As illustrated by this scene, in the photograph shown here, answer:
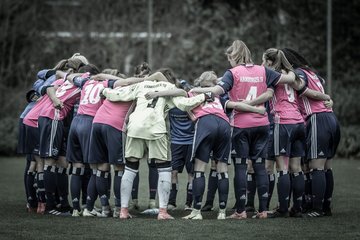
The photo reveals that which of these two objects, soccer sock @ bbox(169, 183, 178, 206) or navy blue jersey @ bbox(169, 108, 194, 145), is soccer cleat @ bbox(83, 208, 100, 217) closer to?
soccer sock @ bbox(169, 183, 178, 206)

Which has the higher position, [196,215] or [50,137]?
[50,137]

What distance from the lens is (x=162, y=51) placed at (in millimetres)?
29906

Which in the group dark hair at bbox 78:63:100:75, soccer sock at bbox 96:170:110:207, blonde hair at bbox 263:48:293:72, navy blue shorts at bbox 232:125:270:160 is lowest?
soccer sock at bbox 96:170:110:207

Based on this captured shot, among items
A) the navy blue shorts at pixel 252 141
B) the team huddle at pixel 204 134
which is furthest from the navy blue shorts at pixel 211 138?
the navy blue shorts at pixel 252 141

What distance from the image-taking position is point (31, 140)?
41.8 ft

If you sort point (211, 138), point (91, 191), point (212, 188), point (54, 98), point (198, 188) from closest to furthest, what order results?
1. point (198, 188)
2. point (211, 138)
3. point (91, 191)
4. point (54, 98)
5. point (212, 188)

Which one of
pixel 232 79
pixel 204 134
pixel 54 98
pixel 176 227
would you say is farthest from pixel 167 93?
pixel 176 227

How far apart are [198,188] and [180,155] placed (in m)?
1.97

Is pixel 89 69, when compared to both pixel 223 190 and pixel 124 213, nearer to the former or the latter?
pixel 124 213

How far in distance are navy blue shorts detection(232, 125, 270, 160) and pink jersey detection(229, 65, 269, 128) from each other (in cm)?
7

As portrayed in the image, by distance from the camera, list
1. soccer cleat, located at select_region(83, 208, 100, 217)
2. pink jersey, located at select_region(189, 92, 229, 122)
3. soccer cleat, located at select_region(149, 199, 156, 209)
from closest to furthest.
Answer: pink jersey, located at select_region(189, 92, 229, 122) < soccer cleat, located at select_region(83, 208, 100, 217) < soccer cleat, located at select_region(149, 199, 156, 209)

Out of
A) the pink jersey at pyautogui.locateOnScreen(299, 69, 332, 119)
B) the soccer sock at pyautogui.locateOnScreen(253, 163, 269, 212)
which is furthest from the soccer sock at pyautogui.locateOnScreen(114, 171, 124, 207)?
the pink jersey at pyautogui.locateOnScreen(299, 69, 332, 119)

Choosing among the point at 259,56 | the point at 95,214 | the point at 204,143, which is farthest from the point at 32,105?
the point at 259,56

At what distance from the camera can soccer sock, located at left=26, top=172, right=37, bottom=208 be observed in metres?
12.7
